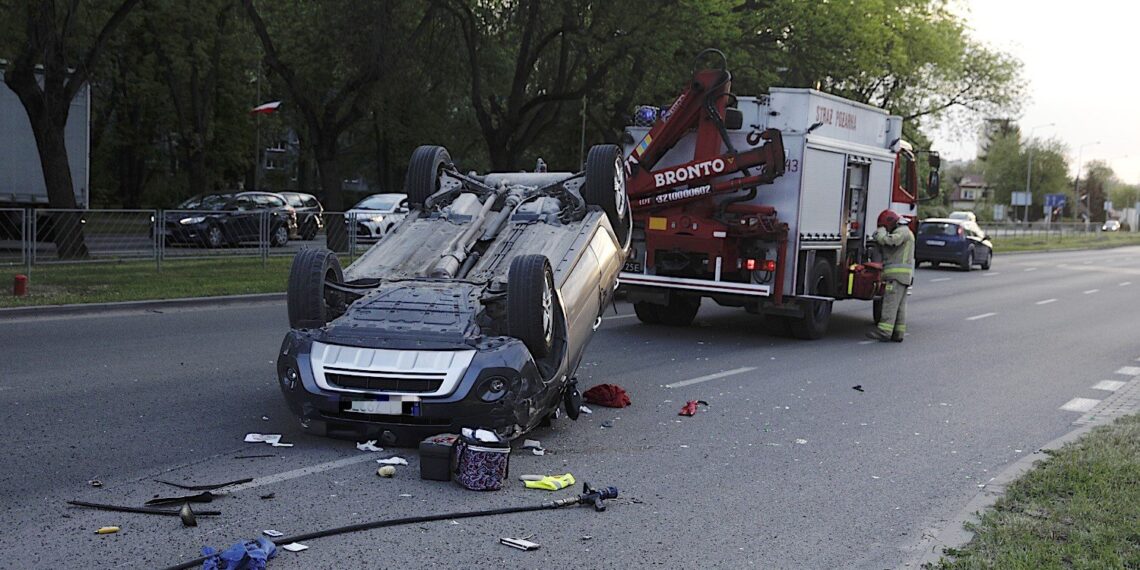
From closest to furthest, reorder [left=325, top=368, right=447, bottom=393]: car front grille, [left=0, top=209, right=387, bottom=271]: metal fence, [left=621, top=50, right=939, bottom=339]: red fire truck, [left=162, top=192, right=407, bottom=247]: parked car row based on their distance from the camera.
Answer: [left=325, top=368, right=447, bottom=393]: car front grille < [left=621, top=50, right=939, bottom=339]: red fire truck < [left=0, top=209, right=387, bottom=271]: metal fence < [left=162, top=192, right=407, bottom=247]: parked car row

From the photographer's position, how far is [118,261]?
18.5 metres

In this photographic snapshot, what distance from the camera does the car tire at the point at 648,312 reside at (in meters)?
14.8

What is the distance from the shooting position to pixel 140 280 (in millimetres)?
17469

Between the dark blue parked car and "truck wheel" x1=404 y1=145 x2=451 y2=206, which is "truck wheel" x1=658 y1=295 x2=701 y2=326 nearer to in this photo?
"truck wheel" x1=404 y1=145 x2=451 y2=206

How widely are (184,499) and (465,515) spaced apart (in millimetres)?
1493

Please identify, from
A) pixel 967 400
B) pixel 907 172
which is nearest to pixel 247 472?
pixel 967 400

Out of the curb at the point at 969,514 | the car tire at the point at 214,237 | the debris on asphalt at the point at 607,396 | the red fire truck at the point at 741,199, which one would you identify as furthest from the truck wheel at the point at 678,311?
the car tire at the point at 214,237

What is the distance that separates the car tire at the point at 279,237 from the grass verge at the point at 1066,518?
1612cm

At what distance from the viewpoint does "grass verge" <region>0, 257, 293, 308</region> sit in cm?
1523

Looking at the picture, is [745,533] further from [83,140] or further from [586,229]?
[83,140]

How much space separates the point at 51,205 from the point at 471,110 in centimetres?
3352

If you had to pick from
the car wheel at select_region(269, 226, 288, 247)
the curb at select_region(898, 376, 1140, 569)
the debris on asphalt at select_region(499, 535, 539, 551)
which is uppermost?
the car wheel at select_region(269, 226, 288, 247)

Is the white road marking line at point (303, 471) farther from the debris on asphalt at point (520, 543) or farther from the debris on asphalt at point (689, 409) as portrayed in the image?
the debris on asphalt at point (689, 409)

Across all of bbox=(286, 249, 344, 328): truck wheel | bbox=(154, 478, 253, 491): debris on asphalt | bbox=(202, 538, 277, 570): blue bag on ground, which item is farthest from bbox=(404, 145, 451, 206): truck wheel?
bbox=(202, 538, 277, 570): blue bag on ground
